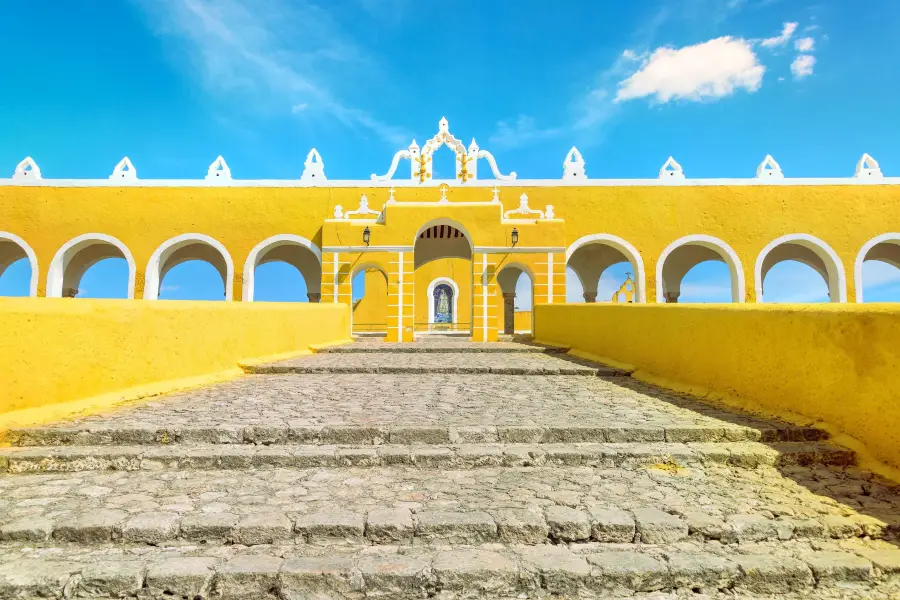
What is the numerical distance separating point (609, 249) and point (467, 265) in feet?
21.9

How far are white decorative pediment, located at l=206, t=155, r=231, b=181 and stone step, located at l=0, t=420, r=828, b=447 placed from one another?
13.6m

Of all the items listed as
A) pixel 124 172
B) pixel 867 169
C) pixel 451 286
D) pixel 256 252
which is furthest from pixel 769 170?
pixel 124 172

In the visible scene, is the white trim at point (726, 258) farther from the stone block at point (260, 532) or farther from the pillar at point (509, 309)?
the stone block at point (260, 532)

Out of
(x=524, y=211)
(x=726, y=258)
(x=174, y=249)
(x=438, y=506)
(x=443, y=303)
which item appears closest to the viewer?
(x=438, y=506)

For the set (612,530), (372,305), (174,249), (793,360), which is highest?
(174,249)

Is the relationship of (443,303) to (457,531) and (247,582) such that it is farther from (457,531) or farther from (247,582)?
(247,582)

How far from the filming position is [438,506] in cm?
247

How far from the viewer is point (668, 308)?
5.88m

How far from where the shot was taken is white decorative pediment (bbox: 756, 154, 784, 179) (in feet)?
49.5

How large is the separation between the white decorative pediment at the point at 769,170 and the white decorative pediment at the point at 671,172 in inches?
93.8

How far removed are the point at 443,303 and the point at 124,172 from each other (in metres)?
13.5

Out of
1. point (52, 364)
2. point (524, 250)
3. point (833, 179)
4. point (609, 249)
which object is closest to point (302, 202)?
point (524, 250)

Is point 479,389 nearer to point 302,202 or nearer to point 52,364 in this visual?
point 52,364

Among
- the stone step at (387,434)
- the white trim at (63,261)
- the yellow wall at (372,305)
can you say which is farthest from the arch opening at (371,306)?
the stone step at (387,434)
